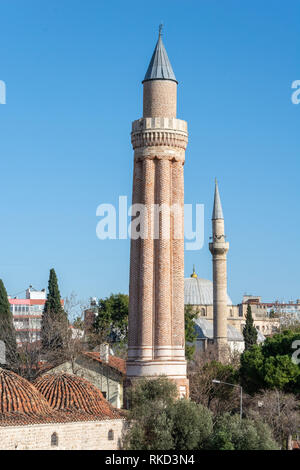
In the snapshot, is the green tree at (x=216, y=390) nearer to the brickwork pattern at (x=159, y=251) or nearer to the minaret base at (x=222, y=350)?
the brickwork pattern at (x=159, y=251)

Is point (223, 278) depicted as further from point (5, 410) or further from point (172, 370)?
point (5, 410)

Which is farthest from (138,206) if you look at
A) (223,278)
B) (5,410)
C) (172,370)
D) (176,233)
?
(223,278)

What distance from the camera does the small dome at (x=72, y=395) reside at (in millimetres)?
26684

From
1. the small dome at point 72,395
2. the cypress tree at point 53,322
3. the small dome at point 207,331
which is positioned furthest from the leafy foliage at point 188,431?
the small dome at point 207,331

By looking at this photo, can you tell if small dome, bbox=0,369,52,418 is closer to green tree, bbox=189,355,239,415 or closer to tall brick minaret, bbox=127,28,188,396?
tall brick minaret, bbox=127,28,188,396

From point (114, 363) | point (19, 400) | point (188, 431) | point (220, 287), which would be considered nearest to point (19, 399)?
point (19, 400)

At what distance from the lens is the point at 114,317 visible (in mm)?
62156

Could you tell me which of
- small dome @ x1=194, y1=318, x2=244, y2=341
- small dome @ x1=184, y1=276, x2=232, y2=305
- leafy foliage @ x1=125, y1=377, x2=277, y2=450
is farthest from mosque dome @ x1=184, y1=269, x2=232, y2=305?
leafy foliage @ x1=125, y1=377, x2=277, y2=450

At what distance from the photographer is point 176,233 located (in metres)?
36.5

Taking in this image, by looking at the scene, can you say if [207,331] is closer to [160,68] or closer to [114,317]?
[114,317]

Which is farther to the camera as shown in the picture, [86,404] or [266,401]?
[266,401]

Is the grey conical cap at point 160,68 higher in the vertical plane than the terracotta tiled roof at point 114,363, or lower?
higher

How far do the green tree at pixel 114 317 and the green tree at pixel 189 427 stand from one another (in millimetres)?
32912

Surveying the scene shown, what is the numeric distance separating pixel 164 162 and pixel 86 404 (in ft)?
45.1
